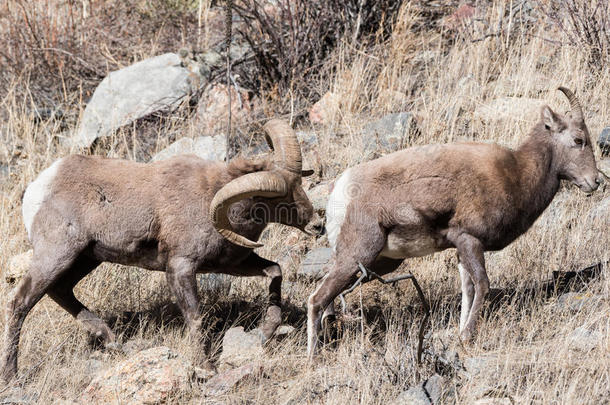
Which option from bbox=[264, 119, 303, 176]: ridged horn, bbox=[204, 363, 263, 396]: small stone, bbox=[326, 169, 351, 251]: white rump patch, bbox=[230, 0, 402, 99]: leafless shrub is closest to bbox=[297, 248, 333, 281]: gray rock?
bbox=[326, 169, 351, 251]: white rump patch

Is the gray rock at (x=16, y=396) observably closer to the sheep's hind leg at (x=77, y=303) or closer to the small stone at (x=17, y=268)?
the sheep's hind leg at (x=77, y=303)

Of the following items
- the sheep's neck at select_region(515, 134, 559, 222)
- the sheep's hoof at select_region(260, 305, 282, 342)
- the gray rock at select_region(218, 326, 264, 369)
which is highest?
the sheep's neck at select_region(515, 134, 559, 222)

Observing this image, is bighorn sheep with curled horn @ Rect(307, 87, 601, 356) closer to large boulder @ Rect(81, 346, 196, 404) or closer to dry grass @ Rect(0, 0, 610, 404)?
dry grass @ Rect(0, 0, 610, 404)

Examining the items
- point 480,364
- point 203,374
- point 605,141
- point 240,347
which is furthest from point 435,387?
point 605,141

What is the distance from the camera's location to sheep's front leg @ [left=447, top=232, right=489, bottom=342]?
19.0 feet

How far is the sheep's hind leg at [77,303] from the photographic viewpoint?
6.35 meters

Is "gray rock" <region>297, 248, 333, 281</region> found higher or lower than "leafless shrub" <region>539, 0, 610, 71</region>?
lower

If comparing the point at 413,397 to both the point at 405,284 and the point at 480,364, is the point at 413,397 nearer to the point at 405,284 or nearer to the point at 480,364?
the point at 480,364

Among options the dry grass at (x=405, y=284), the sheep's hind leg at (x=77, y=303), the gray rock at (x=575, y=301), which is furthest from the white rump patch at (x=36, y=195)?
the gray rock at (x=575, y=301)

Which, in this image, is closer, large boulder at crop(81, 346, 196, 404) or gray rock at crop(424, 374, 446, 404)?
gray rock at crop(424, 374, 446, 404)

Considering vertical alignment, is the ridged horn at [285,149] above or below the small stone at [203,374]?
above

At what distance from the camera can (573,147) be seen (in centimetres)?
639

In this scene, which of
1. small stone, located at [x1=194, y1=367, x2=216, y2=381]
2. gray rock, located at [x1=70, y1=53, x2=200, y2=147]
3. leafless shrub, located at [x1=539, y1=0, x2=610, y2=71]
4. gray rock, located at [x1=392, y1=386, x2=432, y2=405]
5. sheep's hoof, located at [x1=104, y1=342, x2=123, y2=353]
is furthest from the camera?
gray rock, located at [x1=70, y1=53, x2=200, y2=147]

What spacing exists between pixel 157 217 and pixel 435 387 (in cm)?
255
